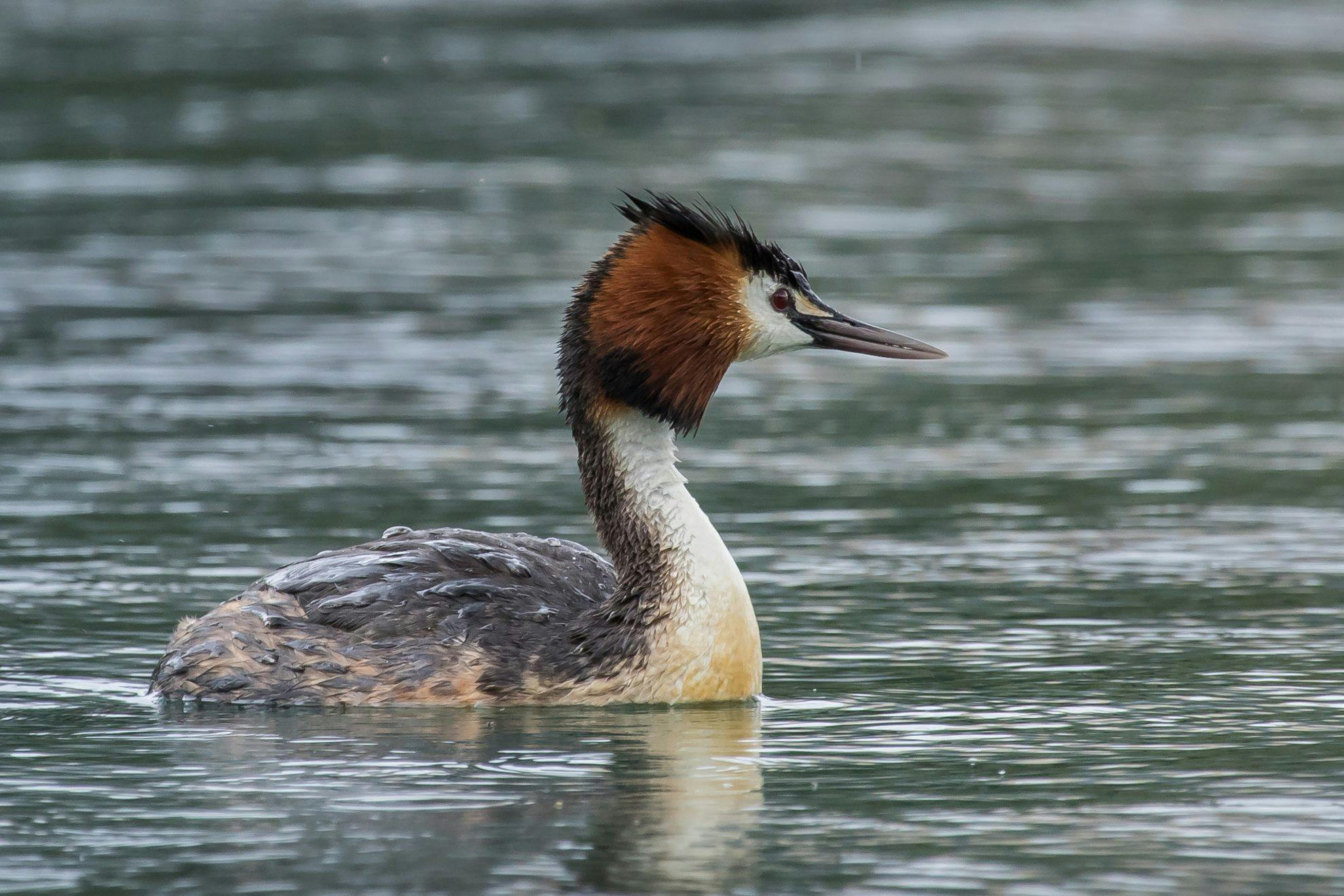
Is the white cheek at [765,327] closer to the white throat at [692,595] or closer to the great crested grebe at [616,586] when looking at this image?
the great crested grebe at [616,586]

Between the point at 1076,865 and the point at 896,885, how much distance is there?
59 centimetres

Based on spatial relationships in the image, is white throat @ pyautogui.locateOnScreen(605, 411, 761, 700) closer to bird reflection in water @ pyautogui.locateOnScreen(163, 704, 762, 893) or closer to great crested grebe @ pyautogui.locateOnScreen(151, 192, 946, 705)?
great crested grebe @ pyautogui.locateOnScreen(151, 192, 946, 705)

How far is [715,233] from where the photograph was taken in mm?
10383

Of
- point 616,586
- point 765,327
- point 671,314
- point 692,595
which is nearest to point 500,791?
point 692,595

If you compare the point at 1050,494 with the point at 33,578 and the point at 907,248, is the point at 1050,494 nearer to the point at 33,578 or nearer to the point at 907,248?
the point at 33,578

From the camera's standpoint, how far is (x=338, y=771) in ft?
29.5

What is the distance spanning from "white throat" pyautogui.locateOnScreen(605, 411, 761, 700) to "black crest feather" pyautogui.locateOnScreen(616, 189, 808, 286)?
76 centimetres

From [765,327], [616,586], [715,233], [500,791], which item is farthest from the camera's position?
[616,586]

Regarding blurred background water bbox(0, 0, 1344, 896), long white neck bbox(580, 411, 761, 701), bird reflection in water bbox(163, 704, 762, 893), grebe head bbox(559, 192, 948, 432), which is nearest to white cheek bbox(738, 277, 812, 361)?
grebe head bbox(559, 192, 948, 432)

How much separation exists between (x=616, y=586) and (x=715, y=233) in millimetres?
1527

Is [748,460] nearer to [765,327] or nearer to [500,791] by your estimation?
[765,327]

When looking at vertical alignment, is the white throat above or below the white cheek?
below

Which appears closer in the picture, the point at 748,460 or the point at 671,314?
the point at 671,314

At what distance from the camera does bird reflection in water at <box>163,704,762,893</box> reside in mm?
7762
